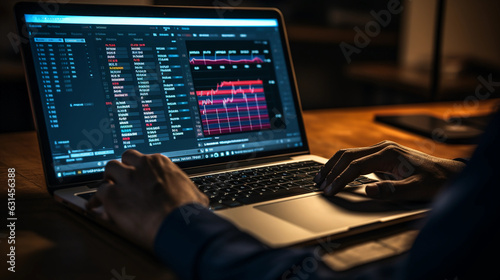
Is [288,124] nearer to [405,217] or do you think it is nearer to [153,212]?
[405,217]

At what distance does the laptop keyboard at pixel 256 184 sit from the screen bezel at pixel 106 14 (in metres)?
0.08

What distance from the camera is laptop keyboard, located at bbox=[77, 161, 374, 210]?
29.3 inches

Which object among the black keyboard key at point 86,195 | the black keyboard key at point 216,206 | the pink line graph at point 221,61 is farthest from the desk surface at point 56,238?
the pink line graph at point 221,61

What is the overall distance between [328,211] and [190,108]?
0.38 meters

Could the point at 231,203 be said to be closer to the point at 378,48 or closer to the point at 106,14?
the point at 106,14

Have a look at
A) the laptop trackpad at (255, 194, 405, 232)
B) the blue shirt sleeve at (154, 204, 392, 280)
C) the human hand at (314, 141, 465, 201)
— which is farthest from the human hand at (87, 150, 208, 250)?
the human hand at (314, 141, 465, 201)

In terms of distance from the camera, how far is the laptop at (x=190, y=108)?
2.41 feet

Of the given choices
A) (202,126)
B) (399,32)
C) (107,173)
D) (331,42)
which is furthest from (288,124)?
(399,32)

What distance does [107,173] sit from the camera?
0.64m

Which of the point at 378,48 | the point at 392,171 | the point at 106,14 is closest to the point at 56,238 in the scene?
the point at 106,14

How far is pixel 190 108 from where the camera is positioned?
3.12ft

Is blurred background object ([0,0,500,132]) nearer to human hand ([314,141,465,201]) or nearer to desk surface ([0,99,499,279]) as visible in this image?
desk surface ([0,99,499,279])

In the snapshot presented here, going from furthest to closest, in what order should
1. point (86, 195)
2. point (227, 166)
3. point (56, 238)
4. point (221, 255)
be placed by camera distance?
1. point (227, 166)
2. point (86, 195)
3. point (56, 238)
4. point (221, 255)

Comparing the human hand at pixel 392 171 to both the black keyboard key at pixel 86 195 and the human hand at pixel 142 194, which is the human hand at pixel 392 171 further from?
the black keyboard key at pixel 86 195
